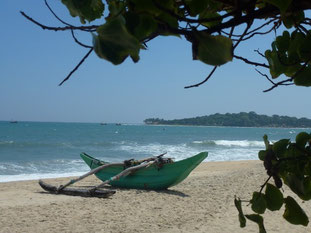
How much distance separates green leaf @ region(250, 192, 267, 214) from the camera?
63 centimetres

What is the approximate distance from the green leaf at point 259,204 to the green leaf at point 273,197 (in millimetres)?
17

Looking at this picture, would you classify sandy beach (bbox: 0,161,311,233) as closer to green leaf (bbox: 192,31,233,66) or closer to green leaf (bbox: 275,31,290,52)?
green leaf (bbox: 275,31,290,52)

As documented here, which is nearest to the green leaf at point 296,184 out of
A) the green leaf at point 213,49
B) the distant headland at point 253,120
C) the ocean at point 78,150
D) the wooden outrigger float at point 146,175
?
the green leaf at point 213,49

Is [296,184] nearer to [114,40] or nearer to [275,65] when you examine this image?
[275,65]

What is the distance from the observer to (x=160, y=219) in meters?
6.13

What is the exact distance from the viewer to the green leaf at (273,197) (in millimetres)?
652

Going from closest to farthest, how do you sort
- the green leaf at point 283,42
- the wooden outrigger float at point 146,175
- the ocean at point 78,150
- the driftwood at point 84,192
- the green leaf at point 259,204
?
the green leaf at point 259,204
the green leaf at point 283,42
the driftwood at point 84,192
the wooden outrigger float at point 146,175
the ocean at point 78,150

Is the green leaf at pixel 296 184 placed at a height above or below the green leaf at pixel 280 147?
below

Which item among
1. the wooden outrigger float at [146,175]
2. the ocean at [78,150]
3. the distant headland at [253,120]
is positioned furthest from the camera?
the distant headland at [253,120]

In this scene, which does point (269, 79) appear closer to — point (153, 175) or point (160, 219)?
point (160, 219)

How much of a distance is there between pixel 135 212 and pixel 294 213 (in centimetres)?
609

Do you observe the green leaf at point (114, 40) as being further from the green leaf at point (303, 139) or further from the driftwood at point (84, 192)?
the driftwood at point (84, 192)

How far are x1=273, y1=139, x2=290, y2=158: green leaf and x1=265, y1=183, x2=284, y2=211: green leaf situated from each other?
12cm

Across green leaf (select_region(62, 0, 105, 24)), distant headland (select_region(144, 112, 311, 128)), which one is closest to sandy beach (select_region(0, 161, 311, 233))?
green leaf (select_region(62, 0, 105, 24))
